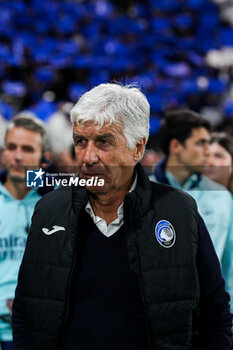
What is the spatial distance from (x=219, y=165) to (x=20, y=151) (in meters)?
1.33

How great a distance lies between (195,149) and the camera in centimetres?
307

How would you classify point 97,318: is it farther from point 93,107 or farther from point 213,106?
point 213,106

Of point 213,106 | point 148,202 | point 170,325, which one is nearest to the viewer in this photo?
point 170,325

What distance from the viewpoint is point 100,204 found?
1.70 m

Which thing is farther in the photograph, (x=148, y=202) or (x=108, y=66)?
(x=108, y=66)

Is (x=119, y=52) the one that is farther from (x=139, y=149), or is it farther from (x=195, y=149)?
(x=139, y=149)

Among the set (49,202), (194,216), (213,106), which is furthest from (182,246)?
(213,106)

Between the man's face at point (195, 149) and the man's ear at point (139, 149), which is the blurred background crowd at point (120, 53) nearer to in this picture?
the man's face at point (195, 149)

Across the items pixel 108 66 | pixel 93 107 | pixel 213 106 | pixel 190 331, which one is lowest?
pixel 190 331

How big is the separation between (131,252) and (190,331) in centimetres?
29

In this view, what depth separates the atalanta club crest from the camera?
1.62m

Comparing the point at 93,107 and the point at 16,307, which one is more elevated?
the point at 93,107

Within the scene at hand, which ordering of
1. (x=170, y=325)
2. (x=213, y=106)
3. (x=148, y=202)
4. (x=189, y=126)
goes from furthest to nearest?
(x=213, y=106), (x=189, y=126), (x=148, y=202), (x=170, y=325)

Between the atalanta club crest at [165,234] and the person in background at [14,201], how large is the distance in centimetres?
76
